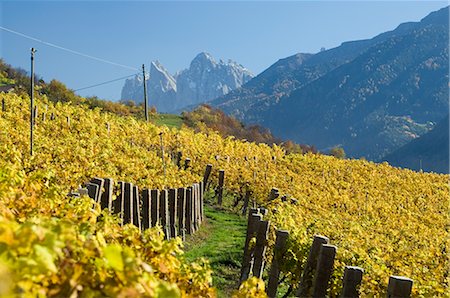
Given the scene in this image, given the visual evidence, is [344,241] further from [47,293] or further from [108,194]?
[47,293]

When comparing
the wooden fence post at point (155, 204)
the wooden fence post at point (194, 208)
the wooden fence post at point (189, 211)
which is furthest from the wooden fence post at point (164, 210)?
the wooden fence post at point (194, 208)

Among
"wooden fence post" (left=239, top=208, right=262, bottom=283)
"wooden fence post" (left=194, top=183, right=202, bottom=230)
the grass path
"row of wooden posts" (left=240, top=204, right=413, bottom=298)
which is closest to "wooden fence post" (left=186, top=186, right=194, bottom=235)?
the grass path

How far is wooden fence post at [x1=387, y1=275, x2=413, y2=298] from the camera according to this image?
17.3 feet

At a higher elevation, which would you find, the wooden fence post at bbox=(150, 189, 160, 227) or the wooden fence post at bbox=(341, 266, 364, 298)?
the wooden fence post at bbox=(341, 266, 364, 298)

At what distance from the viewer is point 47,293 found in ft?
7.90

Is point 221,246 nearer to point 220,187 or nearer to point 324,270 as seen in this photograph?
point 220,187

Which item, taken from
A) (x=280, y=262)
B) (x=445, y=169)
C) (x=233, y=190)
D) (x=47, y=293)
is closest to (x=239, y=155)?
(x=233, y=190)

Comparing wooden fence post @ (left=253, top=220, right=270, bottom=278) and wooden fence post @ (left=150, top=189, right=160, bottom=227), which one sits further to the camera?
wooden fence post @ (left=150, top=189, right=160, bottom=227)

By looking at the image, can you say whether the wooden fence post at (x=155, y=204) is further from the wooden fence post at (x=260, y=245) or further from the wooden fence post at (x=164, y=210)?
the wooden fence post at (x=260, y=245)

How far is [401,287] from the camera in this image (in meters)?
5.27

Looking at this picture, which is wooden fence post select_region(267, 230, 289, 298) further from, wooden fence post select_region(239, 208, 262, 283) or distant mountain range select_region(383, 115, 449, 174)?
distant mountain range select_region(383, 115, 449, 174)

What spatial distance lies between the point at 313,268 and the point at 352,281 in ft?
4.29

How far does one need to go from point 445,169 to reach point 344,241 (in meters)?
146

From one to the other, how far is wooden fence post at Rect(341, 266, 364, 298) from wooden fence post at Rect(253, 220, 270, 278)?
3.29m
